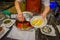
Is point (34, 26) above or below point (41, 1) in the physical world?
below

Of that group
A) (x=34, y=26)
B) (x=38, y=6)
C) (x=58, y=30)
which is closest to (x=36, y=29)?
(x=34, y=26)

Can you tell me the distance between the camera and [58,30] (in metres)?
0.69

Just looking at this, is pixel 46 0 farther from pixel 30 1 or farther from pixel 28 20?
pixel 28 20

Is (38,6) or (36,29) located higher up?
(38,6)

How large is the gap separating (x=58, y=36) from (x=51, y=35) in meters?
0.04

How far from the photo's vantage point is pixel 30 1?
35.6 inches

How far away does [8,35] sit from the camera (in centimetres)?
65

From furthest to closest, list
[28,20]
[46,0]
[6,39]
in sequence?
[46,0], [28,20], [6,39]

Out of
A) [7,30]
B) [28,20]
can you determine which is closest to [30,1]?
[28,20]

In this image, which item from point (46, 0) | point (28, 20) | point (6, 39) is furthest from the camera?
point (46, 0)

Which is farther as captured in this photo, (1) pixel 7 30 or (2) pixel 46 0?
(2) pixel 46 0

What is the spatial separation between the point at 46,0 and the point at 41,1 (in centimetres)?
5

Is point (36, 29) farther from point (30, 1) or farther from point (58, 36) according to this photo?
point (30, 1)

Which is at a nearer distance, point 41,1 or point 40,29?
point 40,29
